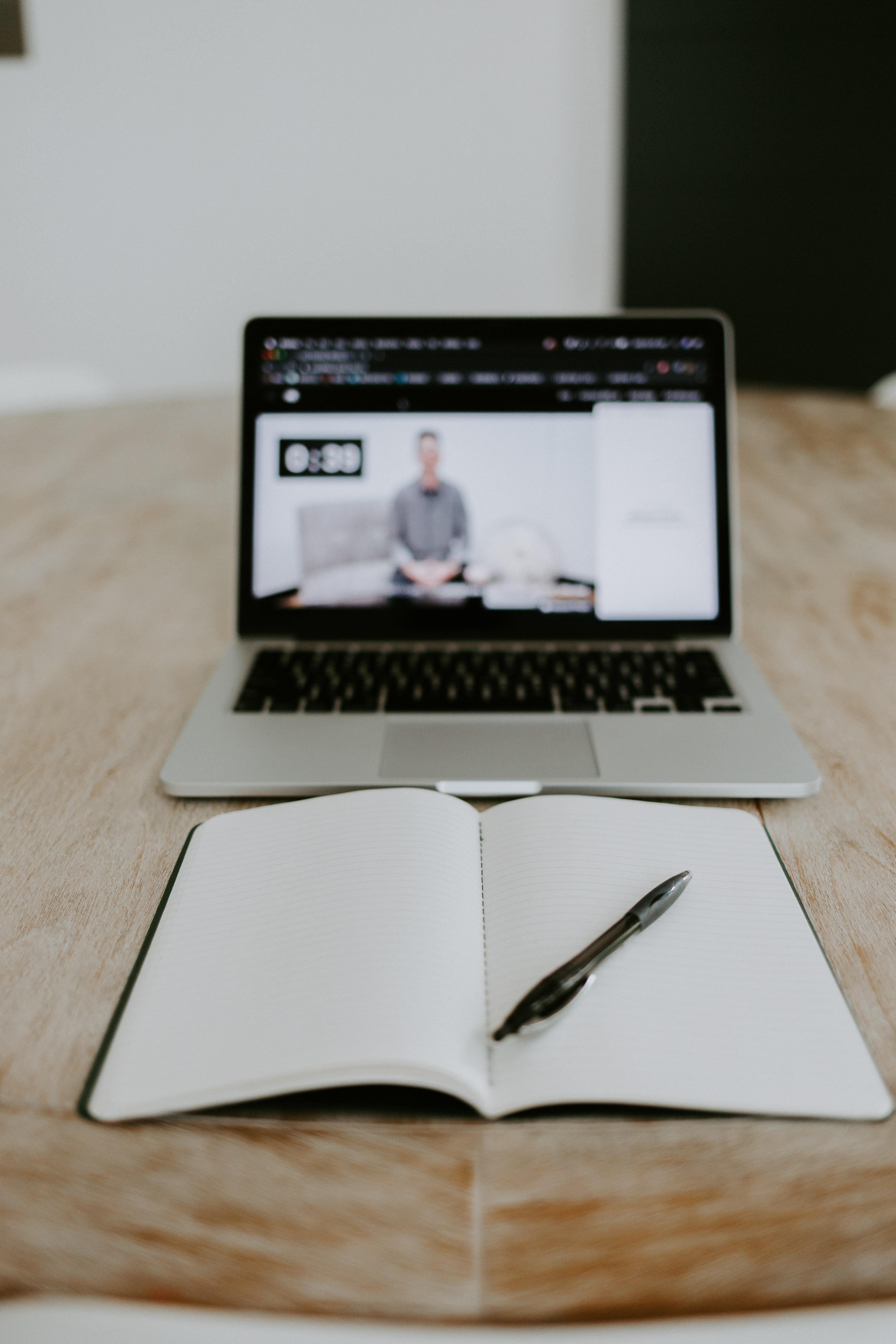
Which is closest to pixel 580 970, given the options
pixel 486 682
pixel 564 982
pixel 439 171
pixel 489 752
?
pixel 564 982

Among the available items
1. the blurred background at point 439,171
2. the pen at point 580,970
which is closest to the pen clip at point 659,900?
the pen at point 580,970

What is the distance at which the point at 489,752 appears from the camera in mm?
629

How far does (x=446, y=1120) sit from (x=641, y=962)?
12 centimetres

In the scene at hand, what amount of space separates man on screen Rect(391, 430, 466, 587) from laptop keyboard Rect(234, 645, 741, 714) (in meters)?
0.07

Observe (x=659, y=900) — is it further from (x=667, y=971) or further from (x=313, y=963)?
(x=313, y=963)

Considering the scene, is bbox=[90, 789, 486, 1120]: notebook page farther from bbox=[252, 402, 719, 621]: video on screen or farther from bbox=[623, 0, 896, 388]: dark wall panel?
bbox=[623, 0, 896, 388]: dark wall panel

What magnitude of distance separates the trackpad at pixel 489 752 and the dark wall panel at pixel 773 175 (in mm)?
2599

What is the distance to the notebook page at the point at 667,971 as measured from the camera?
383 millimetres

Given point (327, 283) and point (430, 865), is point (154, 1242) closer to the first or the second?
point (430, 865)

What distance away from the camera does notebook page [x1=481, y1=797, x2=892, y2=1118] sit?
383mm

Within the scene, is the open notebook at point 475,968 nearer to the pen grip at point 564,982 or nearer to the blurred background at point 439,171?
the pen grip at point 564,982

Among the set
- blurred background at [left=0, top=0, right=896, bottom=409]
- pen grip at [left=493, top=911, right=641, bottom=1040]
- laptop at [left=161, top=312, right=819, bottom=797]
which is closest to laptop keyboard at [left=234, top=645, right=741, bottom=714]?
laptop at [left=161, top=312, right=819, bottom=797]

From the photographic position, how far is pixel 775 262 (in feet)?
9.23

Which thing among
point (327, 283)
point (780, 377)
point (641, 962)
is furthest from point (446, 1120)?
point (327, 283)
